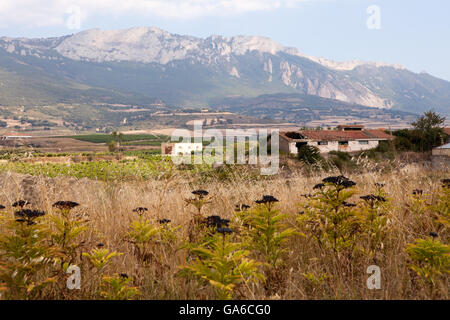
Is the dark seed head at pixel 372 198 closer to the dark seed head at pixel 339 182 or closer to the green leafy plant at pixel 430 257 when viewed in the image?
the dark seed head at pixel 339 182

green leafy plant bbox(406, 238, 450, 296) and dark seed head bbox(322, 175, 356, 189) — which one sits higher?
dark seed head bbox(322, 175, 356, 189)

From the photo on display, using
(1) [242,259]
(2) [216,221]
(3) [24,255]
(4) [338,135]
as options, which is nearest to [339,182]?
(2) [216,221]

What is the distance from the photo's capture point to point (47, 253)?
2801 millimetres

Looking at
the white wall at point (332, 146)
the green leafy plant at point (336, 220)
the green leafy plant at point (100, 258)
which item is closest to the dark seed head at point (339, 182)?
the green leafy plant at point (336, 220)

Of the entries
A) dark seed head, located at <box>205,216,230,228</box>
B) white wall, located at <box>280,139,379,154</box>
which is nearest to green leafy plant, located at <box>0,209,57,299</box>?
dark seed head, located at <box>205,216,230,228</box>

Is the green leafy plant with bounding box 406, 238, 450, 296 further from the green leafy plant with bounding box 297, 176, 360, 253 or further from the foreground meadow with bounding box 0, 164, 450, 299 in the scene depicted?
the green leafy plant with bounding box 297, 176, 360, 253

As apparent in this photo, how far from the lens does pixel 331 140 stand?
59.5 metres

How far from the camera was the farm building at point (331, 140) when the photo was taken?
181ft

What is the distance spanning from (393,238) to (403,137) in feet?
154

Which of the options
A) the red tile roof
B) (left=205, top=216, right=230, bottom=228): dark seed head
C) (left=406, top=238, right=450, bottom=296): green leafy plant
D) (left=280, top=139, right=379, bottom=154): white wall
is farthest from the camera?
the red tile roof

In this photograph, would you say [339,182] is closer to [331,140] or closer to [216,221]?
[216,221]

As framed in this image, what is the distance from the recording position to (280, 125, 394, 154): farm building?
55.3 meters
